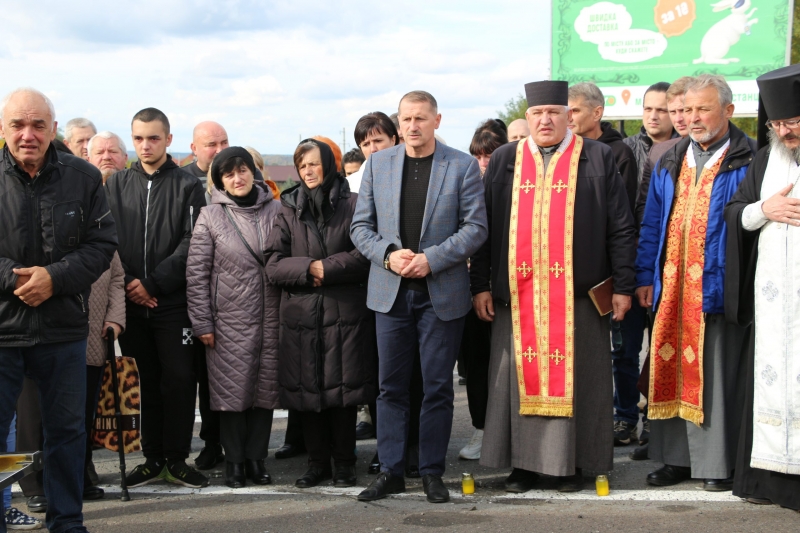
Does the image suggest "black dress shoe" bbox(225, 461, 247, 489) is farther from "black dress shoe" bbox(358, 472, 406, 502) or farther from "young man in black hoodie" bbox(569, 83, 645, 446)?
"young man in black hoodie" bbox(569, 83, 645, 446)

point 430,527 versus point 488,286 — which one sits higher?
point 488,286

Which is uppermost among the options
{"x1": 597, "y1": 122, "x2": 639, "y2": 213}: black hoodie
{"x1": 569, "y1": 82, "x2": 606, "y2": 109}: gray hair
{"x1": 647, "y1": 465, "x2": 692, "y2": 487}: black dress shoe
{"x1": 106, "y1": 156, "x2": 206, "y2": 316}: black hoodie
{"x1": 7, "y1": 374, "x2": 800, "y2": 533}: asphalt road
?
{"x1": 569, "y1": 82, "x2": 606, "y2": 109}: gray hair

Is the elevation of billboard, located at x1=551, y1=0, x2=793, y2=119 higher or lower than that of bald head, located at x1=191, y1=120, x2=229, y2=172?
higher

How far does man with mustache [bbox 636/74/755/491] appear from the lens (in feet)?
17.6

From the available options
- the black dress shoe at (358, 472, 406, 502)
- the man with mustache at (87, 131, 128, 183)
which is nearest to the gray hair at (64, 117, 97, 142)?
the man with mustache at (87, 131, 128, 183)

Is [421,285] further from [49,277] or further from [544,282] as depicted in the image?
[49,277]

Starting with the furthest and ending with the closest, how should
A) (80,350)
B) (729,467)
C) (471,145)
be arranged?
1. (471,145)
2. (729,467)
3. (80,350)

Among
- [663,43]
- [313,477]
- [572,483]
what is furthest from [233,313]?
[663,43]

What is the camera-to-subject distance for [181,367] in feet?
18.7

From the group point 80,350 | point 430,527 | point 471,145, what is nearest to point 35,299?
point 80,350

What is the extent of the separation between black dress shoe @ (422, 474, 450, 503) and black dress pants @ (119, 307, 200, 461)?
1.51 metres

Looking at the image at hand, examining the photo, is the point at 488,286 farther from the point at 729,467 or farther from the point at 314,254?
the point at 729,467

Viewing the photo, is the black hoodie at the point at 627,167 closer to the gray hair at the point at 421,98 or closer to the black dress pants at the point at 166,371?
the gray hair at the point at 421,98

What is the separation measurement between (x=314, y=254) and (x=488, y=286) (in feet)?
3.45
